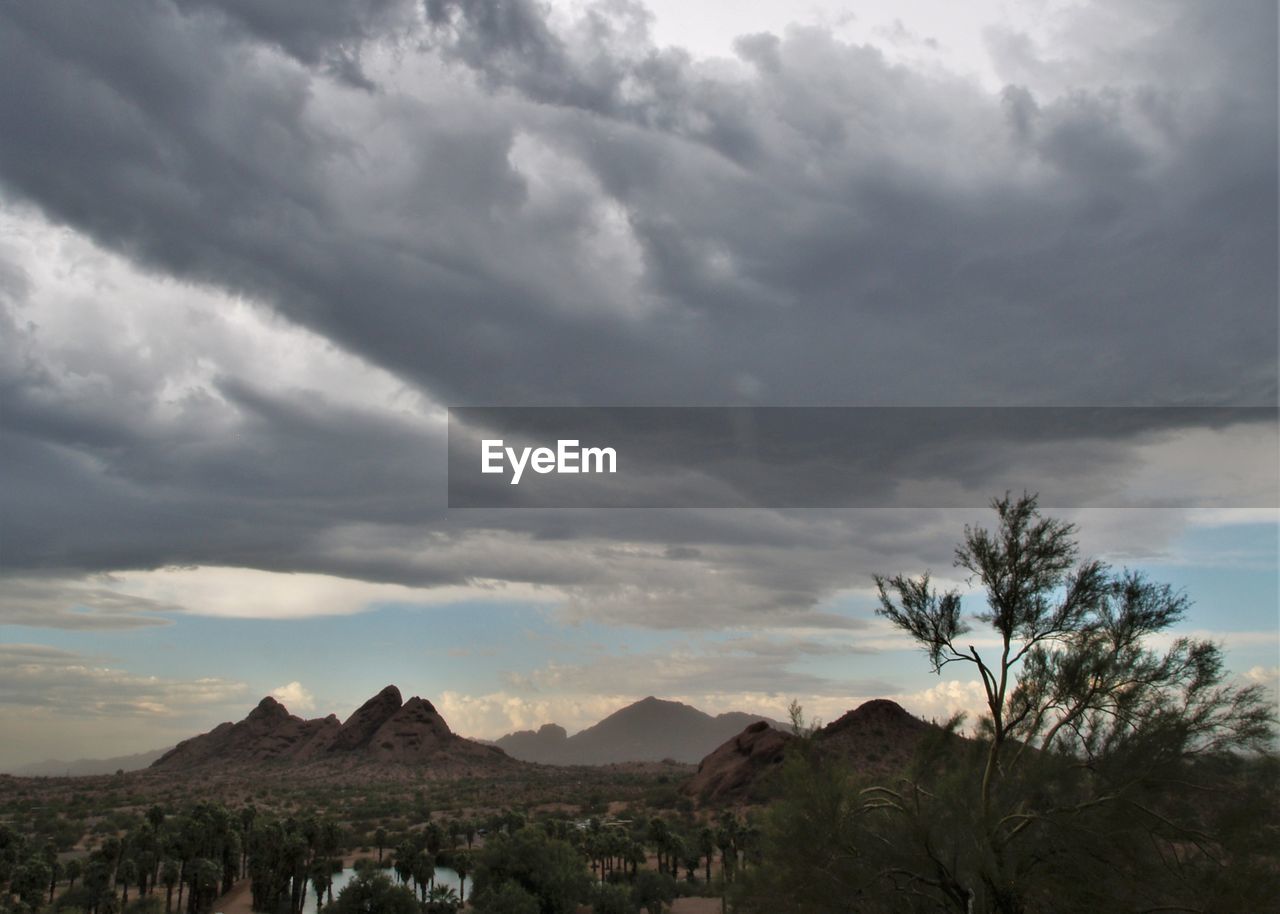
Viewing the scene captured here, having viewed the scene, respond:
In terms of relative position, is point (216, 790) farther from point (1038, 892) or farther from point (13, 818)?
point (1038, 892)

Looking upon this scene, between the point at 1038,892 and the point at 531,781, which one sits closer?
the point at 1038,892

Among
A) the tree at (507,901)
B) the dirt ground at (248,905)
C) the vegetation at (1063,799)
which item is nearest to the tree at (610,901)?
the tree at (507,901)

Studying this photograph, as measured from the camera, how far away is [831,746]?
3957 inches

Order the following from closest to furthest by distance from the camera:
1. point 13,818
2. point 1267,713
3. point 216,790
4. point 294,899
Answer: point 1267,713, point 294,899, point 13,818, point 216,790

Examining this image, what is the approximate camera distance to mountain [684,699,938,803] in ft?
339

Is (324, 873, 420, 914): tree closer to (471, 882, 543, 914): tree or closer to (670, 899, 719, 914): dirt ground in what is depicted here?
(471, 882, 543, 914): tree

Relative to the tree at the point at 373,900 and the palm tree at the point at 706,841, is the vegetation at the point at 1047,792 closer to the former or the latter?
the tree at the point at 373,900

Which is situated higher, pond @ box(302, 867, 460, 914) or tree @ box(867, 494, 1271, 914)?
tree @ box(867, 494, 1271, 914)

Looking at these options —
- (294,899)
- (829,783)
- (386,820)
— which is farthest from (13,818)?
(829,783)

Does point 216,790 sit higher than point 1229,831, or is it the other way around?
point 1229,831

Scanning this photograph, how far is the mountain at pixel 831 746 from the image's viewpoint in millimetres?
103438

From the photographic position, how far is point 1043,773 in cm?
1905

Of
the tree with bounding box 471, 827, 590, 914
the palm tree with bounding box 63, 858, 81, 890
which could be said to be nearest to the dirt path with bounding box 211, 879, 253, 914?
the palm tree with bounding box 63, 858, 81, 890

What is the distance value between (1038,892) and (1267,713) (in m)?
6.09
